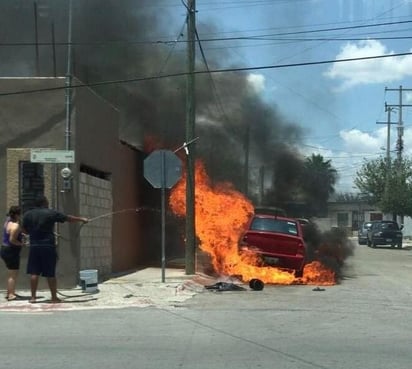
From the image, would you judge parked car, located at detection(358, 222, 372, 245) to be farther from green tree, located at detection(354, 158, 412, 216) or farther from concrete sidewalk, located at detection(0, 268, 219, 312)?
concrete sidewalk, located at detection(0, 268, 219, 312)

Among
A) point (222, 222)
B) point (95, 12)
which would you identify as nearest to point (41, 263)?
point (222, 222)

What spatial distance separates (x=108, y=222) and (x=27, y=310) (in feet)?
16.3

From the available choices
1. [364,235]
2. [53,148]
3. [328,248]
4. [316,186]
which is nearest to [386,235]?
[364,235]

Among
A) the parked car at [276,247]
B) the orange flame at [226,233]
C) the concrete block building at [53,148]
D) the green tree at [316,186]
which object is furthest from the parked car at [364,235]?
the concrete block building at [53,148]

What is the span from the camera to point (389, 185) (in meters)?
43.1

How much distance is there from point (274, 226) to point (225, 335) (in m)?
6.84

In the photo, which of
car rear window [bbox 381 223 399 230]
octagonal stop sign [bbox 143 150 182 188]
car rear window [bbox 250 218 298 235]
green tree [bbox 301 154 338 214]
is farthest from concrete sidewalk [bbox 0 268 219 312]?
car rear window [bbox 381 223 399 230]

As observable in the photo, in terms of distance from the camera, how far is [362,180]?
48.2 m

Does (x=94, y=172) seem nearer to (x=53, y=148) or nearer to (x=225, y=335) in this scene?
(x=53, y=148)

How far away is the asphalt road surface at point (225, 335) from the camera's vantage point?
20.4 ft

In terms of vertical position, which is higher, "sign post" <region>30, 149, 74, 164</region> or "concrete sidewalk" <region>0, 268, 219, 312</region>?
"sign post" <region>30, 149, 74, 164</region>

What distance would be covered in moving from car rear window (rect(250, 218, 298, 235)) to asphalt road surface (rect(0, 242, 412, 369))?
283cm

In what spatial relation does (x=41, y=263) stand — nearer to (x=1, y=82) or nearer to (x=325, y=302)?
(x=1, y=82)

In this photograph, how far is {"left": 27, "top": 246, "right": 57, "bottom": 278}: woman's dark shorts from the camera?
32.8ft
